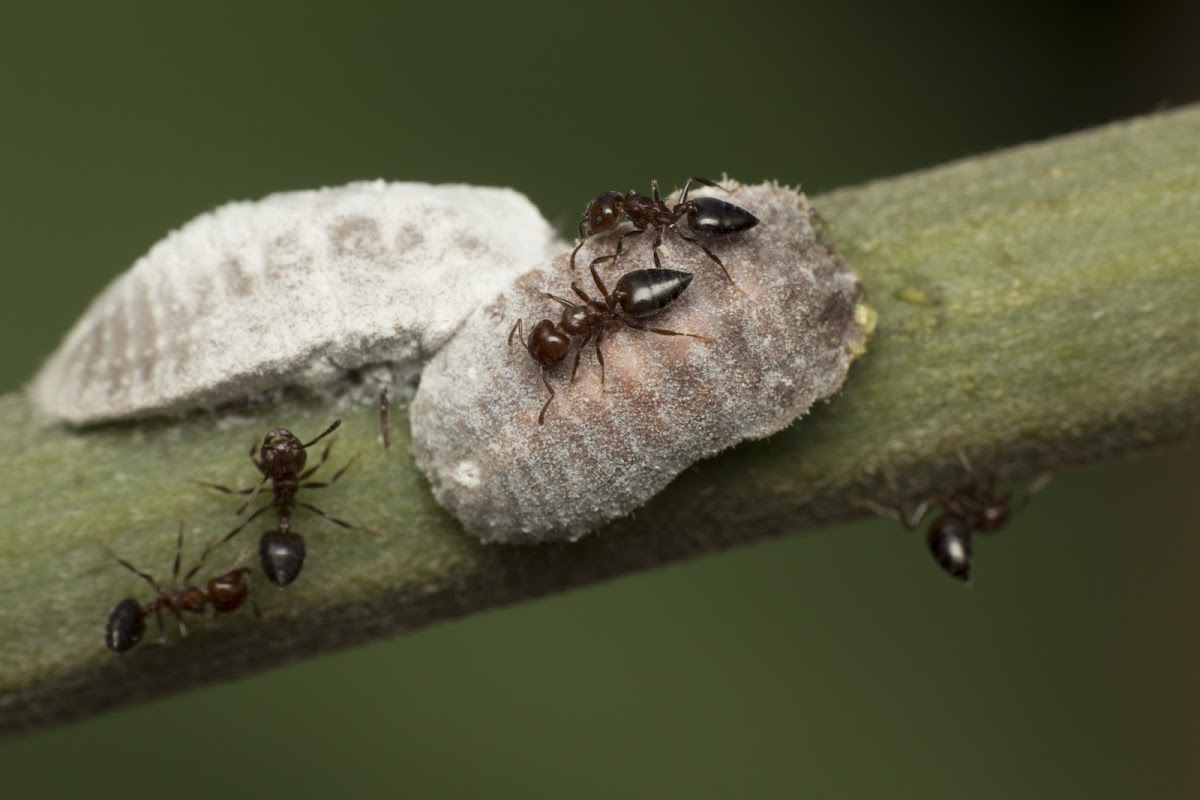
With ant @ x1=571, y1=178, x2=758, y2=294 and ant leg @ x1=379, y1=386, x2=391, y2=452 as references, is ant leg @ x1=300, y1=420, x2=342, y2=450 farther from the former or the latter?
ant @ x1=571, y1=178, x2=758, y2=294

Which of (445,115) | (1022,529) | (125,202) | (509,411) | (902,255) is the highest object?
(445,115)

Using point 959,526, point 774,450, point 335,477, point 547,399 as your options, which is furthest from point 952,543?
point 335,477

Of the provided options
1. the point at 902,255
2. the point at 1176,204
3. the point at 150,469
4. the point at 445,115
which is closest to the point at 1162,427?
the point at 1176,204

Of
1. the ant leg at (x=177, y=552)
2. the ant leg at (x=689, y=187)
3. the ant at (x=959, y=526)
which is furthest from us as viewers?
the ant at (x=959, y=526)

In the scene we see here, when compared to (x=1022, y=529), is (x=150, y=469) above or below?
below

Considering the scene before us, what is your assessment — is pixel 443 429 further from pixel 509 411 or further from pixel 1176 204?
pixel 1176 204

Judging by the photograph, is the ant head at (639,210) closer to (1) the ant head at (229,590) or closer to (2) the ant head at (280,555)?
(2) the ant head at (280,555)

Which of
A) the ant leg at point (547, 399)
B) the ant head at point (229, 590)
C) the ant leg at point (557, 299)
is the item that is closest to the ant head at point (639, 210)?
the ant leg at point (557, 299)
